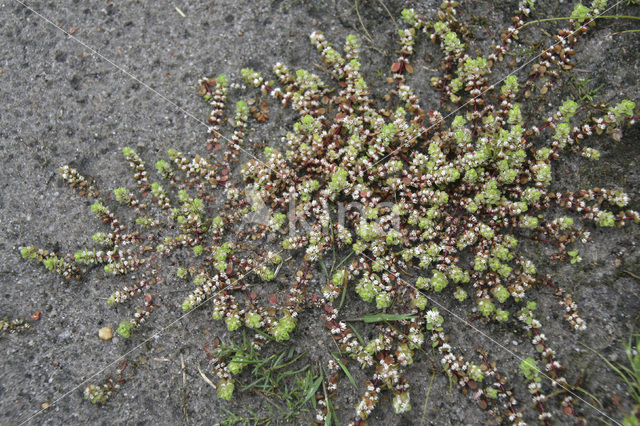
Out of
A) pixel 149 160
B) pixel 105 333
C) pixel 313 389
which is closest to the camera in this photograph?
pixel 313 389

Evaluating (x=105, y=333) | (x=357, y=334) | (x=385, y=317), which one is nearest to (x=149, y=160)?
(x=105, y=333)

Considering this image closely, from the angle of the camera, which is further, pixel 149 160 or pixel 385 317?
pixel 149 160

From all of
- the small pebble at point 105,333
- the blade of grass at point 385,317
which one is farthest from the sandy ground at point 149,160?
the blade of grass at point 385,317

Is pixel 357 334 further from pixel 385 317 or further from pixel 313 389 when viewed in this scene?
pixel 313 389

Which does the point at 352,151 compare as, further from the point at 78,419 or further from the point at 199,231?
the point at 78,419

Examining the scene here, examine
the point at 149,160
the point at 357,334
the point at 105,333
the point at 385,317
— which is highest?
the point at 149,160

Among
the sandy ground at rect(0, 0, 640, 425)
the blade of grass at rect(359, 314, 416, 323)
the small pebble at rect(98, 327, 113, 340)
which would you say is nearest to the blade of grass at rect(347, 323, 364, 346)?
the blade of grass at rect(359, 314, 416, 323)

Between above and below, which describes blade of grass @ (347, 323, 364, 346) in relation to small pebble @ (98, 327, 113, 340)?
above

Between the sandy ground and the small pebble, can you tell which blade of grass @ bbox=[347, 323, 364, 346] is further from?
the small pebble

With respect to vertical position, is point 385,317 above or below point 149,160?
below
